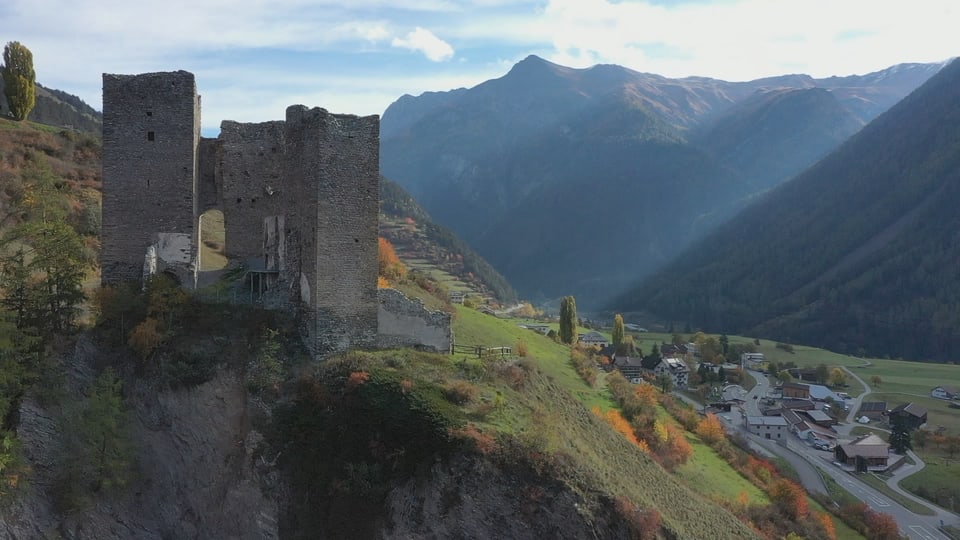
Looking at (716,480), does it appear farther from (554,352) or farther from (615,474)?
(615,474)

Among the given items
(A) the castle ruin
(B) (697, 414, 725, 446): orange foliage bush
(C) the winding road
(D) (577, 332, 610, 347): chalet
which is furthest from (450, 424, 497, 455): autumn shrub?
(D) (577, 332, 610, 347): chalet

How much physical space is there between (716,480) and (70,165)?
55.0 m

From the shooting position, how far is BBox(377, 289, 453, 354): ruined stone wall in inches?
1108

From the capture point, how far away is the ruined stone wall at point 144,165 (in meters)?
29.8

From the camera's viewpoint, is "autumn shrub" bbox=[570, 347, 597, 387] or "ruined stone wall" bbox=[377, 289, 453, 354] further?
"autumn shrub" bbox=[570, 347, 597, 387]

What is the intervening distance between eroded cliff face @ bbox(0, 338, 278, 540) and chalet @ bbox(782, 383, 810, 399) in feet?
317

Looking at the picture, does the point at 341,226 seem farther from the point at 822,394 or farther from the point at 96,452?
the point at 822,394

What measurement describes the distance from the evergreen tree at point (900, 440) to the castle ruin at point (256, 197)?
75.9 metres

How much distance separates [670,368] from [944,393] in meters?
42.8

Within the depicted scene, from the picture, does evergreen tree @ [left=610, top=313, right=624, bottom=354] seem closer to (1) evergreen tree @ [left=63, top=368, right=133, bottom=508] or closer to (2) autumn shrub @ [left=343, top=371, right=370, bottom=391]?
(2) autumn shrub @ [left=343, top=371, right=370, bottom=391]

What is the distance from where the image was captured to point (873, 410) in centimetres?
9956

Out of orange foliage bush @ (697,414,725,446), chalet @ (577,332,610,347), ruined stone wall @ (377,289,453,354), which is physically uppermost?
ruined stone wall @ (377,289,453,354)

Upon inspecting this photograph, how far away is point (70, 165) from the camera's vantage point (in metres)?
58.8

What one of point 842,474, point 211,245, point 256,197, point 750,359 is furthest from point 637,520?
point 750,359
